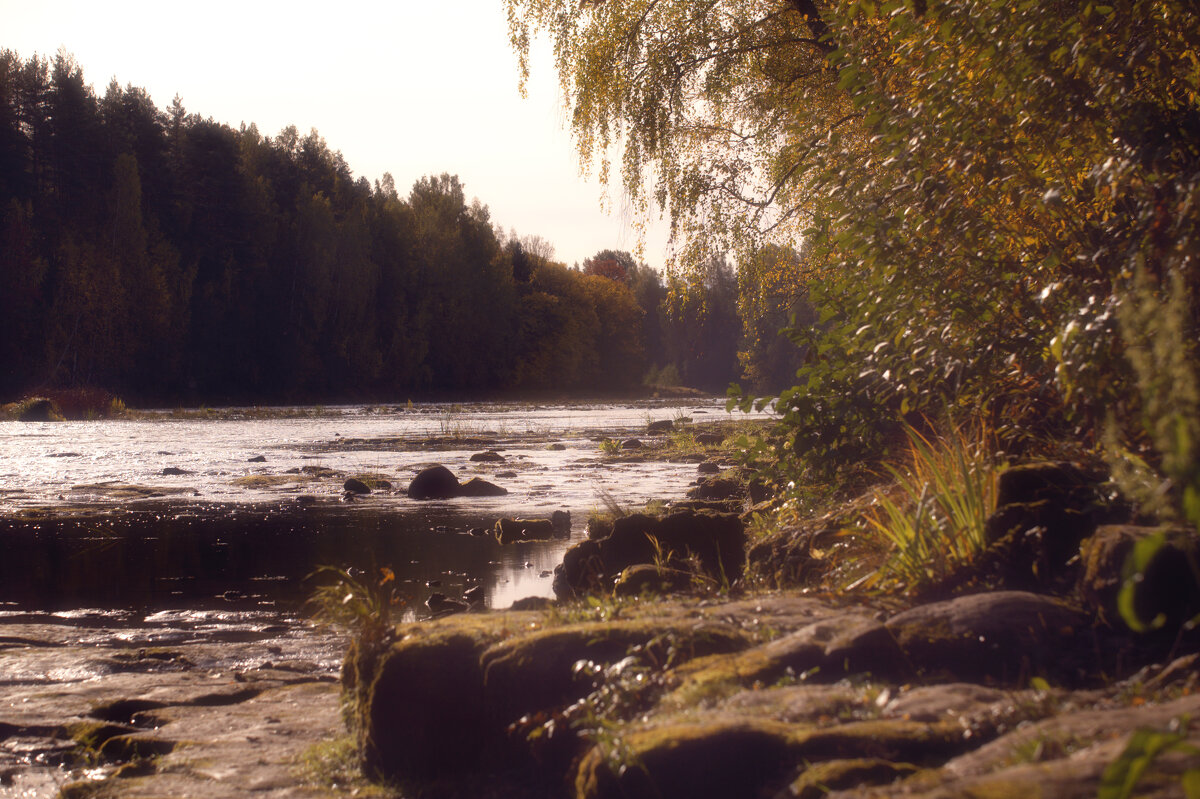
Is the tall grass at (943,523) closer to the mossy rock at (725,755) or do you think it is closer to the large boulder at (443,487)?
the mossy rock at (725,755)

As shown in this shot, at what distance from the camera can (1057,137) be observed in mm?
4734

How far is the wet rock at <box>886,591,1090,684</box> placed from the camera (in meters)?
3.41

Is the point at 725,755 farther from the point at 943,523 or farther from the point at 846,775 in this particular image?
the point at 943,523

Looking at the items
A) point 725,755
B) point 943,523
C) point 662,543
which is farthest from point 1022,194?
point 662,543

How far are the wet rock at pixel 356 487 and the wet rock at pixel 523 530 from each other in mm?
4397

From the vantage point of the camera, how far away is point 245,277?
215ft

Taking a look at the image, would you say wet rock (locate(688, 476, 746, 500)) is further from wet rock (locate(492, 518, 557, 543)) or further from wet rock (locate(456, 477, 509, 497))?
wet rock (locate(456, 477, 509, 497))

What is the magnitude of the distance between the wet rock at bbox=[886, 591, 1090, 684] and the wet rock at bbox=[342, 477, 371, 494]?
1256cm

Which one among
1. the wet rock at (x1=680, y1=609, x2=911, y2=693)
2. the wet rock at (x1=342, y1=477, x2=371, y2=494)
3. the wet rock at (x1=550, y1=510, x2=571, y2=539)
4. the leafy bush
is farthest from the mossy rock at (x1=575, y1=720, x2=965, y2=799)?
the wet rock at (x1=342, y1=477, x2=371, y2=494)

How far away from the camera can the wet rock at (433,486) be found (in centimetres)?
1501

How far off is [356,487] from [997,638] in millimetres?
13070

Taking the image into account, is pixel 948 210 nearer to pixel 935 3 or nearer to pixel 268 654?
pixel 935 3

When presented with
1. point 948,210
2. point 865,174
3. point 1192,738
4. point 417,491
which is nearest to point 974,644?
point 1192,738

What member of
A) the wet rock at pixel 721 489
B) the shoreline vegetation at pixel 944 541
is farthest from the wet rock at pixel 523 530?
the shoreline vegetation at pixel 944 541
